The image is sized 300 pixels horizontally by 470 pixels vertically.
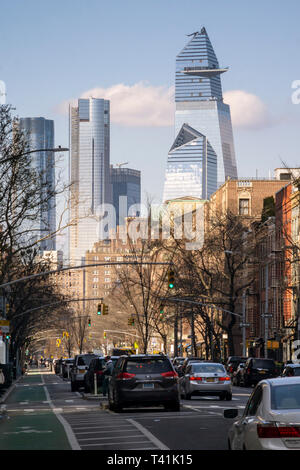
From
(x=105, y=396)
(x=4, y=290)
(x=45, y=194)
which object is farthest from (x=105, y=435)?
(x=4, y=290)

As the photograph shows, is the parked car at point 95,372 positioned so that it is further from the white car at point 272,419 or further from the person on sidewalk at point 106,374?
the white car at point 272,419

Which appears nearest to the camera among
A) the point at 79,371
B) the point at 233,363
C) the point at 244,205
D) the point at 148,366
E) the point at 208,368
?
the point at 148,366

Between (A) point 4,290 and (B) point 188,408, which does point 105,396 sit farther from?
(A) point 4,290

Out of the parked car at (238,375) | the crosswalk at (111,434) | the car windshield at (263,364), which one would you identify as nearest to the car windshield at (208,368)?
the crosswalk at (111,434)

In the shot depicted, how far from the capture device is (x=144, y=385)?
29.2 metres

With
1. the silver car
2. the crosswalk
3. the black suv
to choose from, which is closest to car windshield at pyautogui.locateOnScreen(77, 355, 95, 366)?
the silver car

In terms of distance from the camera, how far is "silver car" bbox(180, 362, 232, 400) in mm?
37281

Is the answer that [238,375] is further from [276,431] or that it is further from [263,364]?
[276,431]

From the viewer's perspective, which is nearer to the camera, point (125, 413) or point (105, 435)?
point (105, 435)

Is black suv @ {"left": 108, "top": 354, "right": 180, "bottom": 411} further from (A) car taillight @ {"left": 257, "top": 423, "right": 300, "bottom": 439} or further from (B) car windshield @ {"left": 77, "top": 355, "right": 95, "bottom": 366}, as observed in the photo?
(B) car windshield @ {"left": 77, "top": 355, "right": 95, "bottom": 366}

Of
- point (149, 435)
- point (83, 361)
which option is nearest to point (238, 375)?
point (83, 361)

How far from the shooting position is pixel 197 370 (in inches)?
1500

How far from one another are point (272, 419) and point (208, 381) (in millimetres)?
26682

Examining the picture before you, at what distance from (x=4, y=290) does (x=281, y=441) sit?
48.3 m
